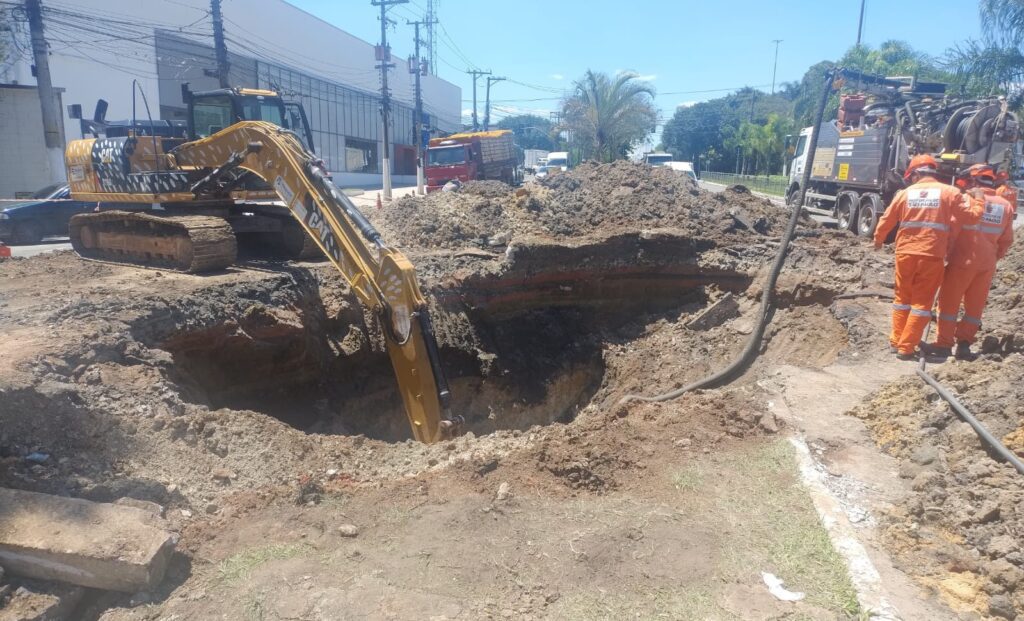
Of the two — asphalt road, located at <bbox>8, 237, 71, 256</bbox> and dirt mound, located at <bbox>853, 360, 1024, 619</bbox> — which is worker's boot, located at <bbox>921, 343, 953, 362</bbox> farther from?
asphalt road, located at <bbox>8, 237, 71, 256</bbox>

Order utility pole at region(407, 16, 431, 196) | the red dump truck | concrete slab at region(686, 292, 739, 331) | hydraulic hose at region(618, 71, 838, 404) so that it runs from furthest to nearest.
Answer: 1. utility pole at region(407, 16, 431, 196)
2. the red dump truck
3. concrete slab at region(686, 292, 739, 331)
4. hydraulic hose at region(618, 71, 838, 404)

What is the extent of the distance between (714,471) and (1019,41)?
30.1m

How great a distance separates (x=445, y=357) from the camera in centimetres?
970

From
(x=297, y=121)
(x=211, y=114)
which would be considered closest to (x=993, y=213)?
(x=297, y=121)

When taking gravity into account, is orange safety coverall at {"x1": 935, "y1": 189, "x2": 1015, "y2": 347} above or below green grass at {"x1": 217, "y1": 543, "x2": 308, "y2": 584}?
above

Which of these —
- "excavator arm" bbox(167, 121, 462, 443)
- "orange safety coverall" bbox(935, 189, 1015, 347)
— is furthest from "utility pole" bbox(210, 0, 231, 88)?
"orange safety coverall" bbox(935, 189, 1015, 347)

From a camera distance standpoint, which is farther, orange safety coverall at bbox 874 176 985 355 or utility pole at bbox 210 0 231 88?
utility pole at bbox 210 0 231 88

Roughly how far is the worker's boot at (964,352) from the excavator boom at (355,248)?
185 inches

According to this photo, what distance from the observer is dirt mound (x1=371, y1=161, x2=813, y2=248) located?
11141 mm

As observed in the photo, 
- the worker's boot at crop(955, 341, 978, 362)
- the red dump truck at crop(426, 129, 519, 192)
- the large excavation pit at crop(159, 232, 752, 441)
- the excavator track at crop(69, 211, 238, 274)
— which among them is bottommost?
the large excavation pit at crop(159, 232, 752, 441)

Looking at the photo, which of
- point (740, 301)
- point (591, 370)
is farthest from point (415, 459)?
point (740, 301)

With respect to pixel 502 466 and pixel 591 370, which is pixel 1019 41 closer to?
pixel 591 370

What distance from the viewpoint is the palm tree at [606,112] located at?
124 ft

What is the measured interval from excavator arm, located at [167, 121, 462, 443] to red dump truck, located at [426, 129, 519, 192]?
1788 cm
